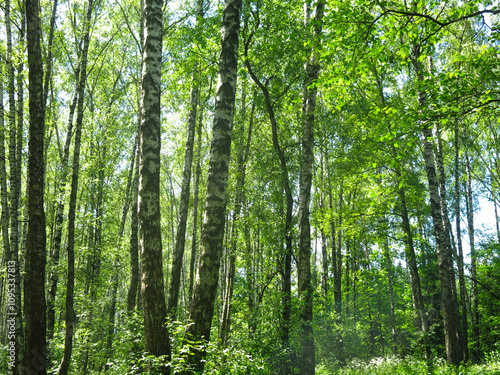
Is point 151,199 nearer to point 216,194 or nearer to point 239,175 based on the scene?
point 216,194

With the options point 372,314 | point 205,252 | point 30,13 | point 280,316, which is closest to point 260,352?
point 280,316

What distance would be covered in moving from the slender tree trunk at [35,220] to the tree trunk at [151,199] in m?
2.61

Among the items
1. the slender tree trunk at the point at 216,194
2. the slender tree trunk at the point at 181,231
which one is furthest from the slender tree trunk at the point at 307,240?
the slender tree trunk at the point at 181,231

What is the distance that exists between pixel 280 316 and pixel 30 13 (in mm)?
9336

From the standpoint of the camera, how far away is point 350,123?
13.2 metres

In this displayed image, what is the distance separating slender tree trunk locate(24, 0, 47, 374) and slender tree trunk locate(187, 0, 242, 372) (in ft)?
11.3

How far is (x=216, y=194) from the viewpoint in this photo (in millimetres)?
4664

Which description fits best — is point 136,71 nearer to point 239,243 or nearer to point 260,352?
point 239,243

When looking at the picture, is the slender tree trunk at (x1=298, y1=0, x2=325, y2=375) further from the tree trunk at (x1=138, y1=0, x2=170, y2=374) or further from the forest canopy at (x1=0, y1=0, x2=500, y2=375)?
the tree trunk at (x1=138, y1=0, x2=170, y2=374)

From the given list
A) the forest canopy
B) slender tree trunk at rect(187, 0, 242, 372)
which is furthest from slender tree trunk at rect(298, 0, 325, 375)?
slender tree trunk at rect(187, 0, 242, 372)

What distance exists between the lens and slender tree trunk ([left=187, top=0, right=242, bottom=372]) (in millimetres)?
4359

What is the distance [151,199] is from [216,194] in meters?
1.00

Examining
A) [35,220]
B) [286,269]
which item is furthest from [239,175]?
[35,220]

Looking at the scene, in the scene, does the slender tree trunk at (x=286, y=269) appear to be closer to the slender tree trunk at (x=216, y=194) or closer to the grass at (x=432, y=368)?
the grass at (x=432, y=368)
